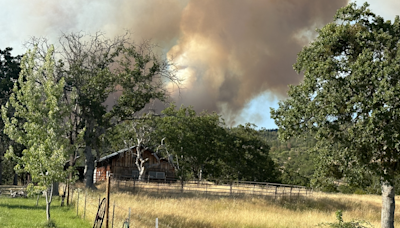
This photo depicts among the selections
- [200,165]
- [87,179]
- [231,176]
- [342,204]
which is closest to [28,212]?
[87,179]

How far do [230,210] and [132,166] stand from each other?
111 feet

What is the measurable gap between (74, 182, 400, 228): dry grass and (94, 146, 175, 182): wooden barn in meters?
25.1

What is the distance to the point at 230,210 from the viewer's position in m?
28.9

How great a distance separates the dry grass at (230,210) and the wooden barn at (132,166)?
82.3 feet

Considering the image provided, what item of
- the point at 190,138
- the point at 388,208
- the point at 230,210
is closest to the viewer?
the point at 388,208

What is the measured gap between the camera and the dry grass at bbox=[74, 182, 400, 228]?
21213 mm

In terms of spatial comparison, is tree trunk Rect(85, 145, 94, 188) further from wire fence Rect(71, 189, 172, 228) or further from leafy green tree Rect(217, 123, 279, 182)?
leafy green tree Rect(217, 123, 279, 182)

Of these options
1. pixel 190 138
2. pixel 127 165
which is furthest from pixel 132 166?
pixel 190 138

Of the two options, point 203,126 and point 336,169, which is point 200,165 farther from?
point 336,169

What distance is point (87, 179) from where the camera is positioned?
3594 centimetres

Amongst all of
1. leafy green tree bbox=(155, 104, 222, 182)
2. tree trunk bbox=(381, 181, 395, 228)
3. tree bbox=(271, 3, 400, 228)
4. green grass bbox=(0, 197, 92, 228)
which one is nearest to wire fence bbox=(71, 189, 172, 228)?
green grass bbox=(0, 197, 92, 228)

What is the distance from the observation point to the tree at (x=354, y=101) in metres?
18.3

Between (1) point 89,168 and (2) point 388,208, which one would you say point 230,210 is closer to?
(2) point 388,208

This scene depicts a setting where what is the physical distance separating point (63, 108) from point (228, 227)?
465 inches
